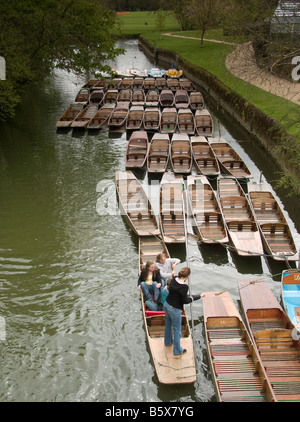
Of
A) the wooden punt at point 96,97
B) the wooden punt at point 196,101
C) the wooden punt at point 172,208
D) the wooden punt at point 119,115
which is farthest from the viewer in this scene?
the wooden punt at point 96,97

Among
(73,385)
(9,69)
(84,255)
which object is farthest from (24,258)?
(9,69)

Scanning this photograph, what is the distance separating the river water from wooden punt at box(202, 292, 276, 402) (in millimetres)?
516

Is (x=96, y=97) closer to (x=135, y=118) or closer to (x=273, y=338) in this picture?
(x=135, y=118)

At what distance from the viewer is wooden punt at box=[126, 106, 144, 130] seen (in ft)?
84.9

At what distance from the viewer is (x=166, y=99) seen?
31.6 m

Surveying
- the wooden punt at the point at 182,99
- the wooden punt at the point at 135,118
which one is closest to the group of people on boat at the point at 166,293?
the wooden punt at the point at 135,118

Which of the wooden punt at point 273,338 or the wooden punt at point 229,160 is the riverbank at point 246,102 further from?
the wooden punt at point 273,338

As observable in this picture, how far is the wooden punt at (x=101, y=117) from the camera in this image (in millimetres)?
25984

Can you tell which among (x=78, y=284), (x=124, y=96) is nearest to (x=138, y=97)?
(x=124, y=96)

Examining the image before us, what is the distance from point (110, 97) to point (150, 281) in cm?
2423

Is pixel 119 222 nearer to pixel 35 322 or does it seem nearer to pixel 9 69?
pixel 35 322

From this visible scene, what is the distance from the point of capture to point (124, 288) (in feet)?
40.5

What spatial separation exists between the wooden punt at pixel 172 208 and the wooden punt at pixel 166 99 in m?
13.2

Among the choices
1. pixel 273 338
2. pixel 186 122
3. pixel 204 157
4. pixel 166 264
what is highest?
pixel 186 122
